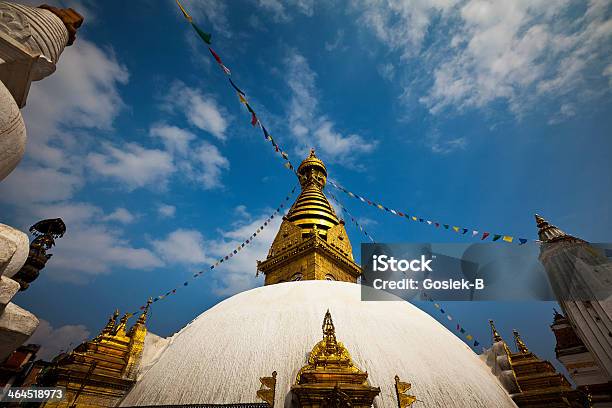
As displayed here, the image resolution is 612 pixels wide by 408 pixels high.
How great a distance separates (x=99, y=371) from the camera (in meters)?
4.89

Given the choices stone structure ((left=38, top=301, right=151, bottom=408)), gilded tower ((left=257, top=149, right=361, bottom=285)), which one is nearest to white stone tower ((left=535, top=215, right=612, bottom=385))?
gilded tower ((left=257, top=149, right=361, bottom=285))

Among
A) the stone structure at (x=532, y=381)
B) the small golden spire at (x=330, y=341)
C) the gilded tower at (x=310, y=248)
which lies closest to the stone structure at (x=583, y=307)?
the stone structure at (x=532, y=381)

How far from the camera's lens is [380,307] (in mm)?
6047

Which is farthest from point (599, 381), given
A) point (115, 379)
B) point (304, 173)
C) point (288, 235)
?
point (304, 173)

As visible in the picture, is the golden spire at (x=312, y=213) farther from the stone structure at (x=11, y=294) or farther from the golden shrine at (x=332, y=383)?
the stone structure at (x=11, y=294)

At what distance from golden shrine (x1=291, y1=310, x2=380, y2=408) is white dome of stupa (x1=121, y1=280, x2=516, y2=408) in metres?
0.29

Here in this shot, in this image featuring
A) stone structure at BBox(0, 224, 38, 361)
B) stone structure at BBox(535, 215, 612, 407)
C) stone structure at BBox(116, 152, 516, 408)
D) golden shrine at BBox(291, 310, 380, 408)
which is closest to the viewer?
stone structure at BBox(0, 224, 38, 361)

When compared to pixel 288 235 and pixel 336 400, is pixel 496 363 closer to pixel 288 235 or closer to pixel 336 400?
pixel 336 400

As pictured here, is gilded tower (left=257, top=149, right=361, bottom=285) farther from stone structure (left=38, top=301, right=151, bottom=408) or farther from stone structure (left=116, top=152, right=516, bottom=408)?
stone structure (left=38, top=301, right=151, bottom=408)

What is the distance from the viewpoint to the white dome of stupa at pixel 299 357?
4.02 meters

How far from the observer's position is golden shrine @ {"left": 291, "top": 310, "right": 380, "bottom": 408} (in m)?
3.56

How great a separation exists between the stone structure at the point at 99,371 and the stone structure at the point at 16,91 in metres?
3.42

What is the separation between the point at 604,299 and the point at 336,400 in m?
12.8

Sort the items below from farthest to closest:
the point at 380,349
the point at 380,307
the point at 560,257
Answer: the point at 560,257, the point at 380,307, the point at 380,349
